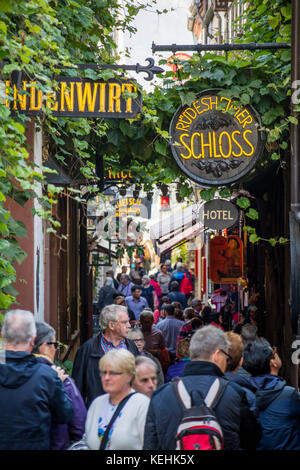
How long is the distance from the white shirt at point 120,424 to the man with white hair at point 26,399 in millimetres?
207

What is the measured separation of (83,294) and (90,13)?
8024 millimetres

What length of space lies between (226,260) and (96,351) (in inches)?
325

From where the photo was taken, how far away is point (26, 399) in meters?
4.55

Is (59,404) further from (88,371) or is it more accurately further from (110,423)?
(88,371)

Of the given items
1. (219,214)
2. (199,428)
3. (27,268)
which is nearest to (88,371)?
(27,268)

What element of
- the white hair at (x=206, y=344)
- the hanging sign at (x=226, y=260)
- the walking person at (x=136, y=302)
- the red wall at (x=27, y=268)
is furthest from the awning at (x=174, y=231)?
the white hair at (x=206, y=344)

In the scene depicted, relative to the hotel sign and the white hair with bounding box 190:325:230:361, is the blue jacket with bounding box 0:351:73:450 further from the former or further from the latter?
the hotel sign

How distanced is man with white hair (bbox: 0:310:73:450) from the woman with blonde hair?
0.23 m

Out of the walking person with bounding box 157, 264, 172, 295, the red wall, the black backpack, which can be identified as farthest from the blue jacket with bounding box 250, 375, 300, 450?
the walking person with bounding box 157, 264, 172, 295

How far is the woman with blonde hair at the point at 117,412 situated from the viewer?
14.6ft

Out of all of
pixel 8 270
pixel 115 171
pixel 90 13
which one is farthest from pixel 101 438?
pixel 115 171

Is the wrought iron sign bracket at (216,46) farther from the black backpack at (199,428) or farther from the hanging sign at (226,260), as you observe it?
the hanging sign at (226,260)
